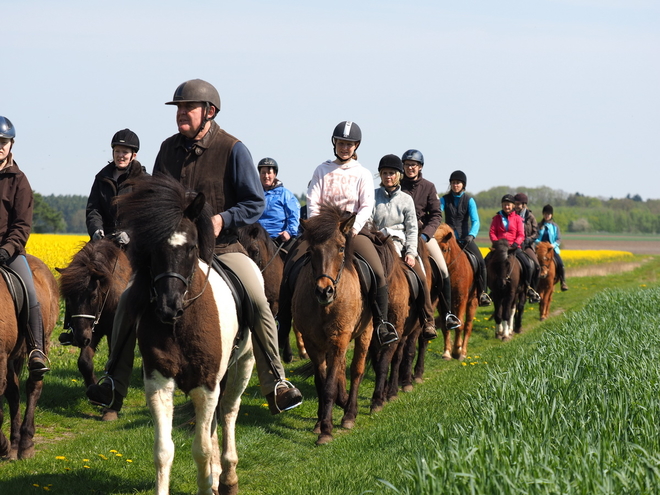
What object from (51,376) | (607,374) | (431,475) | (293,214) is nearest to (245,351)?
(431,475)

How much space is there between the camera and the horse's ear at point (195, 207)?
507 centimetres

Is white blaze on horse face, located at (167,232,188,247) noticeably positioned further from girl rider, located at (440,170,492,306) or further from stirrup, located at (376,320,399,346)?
girl rider, located at (440,170,492,306)

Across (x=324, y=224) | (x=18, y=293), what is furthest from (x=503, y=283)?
(x=18, y=293)

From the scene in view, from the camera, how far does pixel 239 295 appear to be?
5.97 m

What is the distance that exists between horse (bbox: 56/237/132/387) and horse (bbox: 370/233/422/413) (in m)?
3.04

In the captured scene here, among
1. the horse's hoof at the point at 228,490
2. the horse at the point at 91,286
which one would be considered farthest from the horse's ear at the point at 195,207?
the horse at the point at 91,286

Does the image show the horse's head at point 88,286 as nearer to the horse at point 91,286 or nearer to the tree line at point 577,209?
the horse at point 91,286

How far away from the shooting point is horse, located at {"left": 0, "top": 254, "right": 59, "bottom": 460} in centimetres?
686

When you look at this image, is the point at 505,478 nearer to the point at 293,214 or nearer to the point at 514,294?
the point at 293,214

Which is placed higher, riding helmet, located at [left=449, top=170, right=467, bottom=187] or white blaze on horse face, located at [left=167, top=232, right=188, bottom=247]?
riding helmet, located at [left=449, top=170, right=467, bottom=187]

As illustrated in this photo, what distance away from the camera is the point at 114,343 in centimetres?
560

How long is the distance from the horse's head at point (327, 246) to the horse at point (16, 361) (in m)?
2.67

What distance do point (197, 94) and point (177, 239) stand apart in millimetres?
1364

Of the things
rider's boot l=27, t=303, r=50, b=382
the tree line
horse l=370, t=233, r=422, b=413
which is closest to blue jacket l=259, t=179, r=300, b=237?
horse l=370, t=233, r=422, b=413
